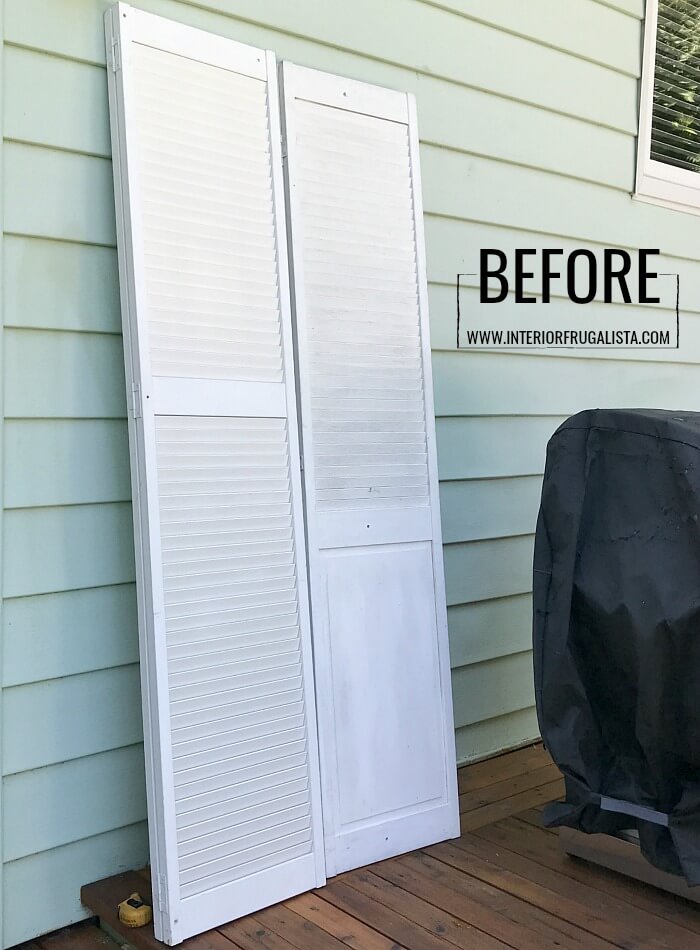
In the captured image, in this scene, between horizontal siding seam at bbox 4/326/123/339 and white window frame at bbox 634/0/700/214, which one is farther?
white window frame at bbox 634/0/700/214

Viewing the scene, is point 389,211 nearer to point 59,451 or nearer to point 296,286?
point 296,286

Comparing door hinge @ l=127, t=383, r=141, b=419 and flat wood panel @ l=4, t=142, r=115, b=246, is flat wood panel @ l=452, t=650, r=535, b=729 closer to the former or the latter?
door hinge @ l=127, t=383, r=141, b=419

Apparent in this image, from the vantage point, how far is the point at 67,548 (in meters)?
2.02

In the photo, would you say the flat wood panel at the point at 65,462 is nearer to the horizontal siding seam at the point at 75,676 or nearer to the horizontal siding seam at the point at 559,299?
the horizontal siding seam at the point at 75,676

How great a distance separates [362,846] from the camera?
86.6 inches

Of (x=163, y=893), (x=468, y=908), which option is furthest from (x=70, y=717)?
(x=468, y=908)

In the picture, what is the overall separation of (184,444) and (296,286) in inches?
19.7

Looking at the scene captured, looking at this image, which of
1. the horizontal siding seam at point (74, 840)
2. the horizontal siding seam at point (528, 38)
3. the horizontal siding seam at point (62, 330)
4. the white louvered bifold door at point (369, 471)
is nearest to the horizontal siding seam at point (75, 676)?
the horizontal siding seam at point (74, 840)

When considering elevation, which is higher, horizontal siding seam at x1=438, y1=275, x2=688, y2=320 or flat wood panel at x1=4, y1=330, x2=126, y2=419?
horizontal siding seam at x1=438, y1=275, x2=688, y2=320

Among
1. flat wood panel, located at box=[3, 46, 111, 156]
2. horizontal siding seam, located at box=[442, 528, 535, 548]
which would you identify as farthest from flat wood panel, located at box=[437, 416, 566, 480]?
flat wood panel, located at box=[3, 46, 111, 156]

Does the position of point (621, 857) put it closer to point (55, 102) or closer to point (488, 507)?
point (488, 507)

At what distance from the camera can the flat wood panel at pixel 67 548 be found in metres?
1.94

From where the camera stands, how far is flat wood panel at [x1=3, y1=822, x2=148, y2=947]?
6.40 ft

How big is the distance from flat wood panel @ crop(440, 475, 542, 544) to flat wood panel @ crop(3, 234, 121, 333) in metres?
1.17
